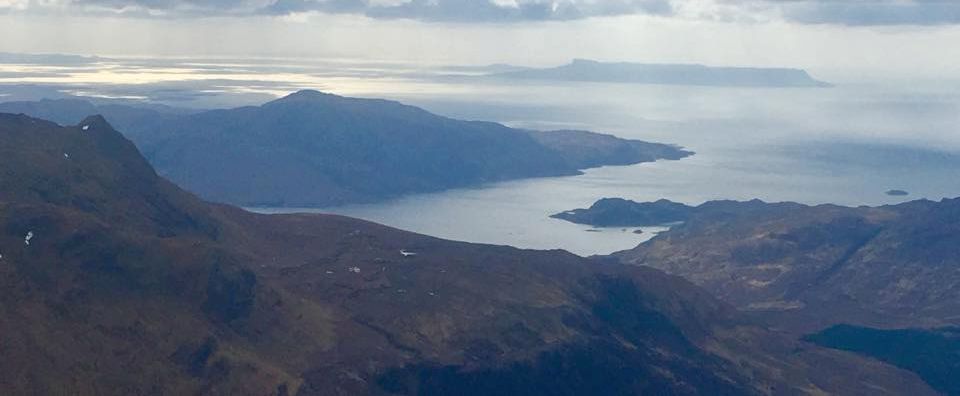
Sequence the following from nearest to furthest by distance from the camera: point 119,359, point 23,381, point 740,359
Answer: point 23,381, point 119,359, point 740,359

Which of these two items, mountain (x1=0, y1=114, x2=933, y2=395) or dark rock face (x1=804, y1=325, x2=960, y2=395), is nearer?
mountain (x1=0, y1=114, x2=933, y2=395)

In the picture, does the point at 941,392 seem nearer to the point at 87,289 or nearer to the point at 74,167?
the point at 87,289

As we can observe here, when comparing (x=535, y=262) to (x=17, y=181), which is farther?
(x=535, y=262)

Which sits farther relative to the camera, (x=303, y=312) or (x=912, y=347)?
(x=912, y=347)

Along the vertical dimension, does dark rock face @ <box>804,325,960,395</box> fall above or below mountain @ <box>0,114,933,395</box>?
below

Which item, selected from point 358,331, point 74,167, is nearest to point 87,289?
point 358,331

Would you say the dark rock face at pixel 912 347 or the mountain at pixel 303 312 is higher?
the mountain at pixel 303 312

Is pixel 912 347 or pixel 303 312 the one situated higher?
pixel 303 312

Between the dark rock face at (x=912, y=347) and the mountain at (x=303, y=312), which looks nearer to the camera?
the mountain at (x=303, y=312)
